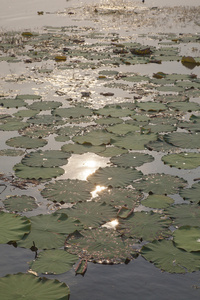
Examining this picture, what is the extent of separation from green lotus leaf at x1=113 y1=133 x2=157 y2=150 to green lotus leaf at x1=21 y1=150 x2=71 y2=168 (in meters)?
0.62

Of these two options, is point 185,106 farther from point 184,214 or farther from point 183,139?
point 184,214

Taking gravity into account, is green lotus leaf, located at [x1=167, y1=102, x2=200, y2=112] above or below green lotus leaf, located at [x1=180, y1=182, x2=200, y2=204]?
above

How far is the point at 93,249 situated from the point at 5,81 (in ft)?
17.3

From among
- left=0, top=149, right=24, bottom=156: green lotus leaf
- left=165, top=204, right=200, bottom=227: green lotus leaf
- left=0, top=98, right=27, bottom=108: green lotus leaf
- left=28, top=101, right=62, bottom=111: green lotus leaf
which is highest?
left=0, top=98, right=27, bottom=108: green lotus leaf

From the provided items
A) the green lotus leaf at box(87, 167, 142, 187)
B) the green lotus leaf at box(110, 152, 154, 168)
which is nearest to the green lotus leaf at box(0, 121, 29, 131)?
the green lotus leaf at box(110, 152, 154, 168)

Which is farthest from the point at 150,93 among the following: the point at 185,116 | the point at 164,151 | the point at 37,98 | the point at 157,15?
the point at 157,15

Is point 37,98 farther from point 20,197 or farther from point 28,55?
point 28,55

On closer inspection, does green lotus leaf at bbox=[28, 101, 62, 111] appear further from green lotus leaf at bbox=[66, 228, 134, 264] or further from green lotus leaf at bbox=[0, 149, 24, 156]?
green lotus leaf at bbox=[66, 228, 134, 264]

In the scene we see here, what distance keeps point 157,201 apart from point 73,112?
8.28 ft

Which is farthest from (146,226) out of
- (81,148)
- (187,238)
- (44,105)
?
(44,105)

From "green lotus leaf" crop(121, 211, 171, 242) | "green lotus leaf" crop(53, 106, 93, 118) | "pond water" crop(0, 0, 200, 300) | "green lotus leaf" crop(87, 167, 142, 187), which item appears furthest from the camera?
"green lotus leaf" crop(53, 106, 93, 118)

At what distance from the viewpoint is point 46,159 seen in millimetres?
4203

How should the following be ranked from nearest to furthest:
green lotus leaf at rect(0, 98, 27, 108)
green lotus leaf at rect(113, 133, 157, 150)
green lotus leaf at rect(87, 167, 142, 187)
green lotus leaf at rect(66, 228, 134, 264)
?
green lotus leaf at rect(66, 228, 134, 264)
green lotus leaf at rect(87, 167, 142, 187)
green lotus leaf at rect(113, 133, 157, 150)
green lotus leaf at rect(0, 98, 27, 108)

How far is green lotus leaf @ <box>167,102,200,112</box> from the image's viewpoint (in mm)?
5772
